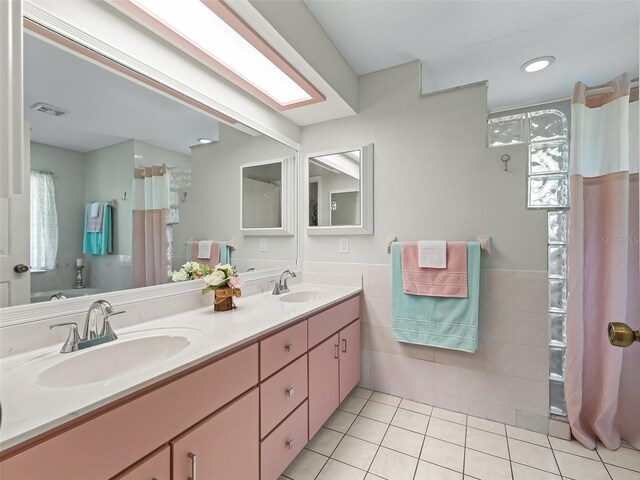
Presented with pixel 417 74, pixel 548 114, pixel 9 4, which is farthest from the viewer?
pixel 417 74

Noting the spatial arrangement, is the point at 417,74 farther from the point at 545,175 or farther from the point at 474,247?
the point at 474,247

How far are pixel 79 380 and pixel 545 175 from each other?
2422 millimetres

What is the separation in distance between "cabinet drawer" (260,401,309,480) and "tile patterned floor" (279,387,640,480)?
18 centimetres

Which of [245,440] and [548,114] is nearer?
[245,440]

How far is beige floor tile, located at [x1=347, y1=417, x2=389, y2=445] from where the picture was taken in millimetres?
1724

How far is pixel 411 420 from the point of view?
6.21 ft

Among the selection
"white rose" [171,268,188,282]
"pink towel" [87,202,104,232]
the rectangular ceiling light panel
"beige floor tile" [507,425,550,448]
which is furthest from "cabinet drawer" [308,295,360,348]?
the rectangular ceiling light panel

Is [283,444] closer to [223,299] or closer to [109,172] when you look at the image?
[223,299]

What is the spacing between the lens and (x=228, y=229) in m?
1.89

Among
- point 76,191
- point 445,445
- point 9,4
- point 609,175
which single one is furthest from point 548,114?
point 76,191

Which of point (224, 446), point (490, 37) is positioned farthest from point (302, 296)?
point (490, 37)

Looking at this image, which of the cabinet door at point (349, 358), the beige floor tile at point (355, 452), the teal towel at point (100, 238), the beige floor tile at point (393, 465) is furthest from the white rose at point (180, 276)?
the beige floor tile at point (393, 465)

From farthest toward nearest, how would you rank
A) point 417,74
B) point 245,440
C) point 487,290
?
point 417,74
point 487,290
point 245,440

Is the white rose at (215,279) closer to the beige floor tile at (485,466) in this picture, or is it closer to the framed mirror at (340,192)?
the framed mirror at (340,192)
